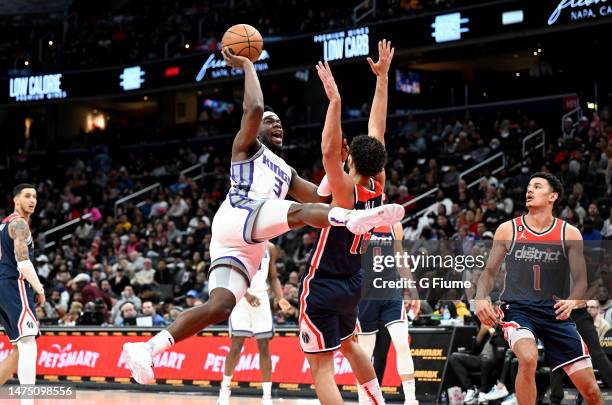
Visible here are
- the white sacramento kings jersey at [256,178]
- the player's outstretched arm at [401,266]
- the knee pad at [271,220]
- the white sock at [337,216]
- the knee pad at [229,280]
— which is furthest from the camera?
the player's outstretched arm at [401,266]

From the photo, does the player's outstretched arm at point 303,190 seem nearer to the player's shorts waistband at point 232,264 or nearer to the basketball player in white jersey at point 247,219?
the basketball player in white jersey at point 247,219

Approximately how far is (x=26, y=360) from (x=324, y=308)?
407 cm

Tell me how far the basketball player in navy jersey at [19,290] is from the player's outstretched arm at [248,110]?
3.56 m

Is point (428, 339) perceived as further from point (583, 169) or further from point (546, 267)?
point (583, 169)

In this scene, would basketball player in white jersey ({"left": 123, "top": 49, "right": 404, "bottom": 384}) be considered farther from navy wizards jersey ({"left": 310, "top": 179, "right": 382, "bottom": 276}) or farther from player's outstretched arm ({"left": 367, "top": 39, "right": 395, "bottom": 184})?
player's outstretched arm ({"left": 367, "top": 39, "right": 395, "bottom": 184})

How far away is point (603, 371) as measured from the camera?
9625 mm

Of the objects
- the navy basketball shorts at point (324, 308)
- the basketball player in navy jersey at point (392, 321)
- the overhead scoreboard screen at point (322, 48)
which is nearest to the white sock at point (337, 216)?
the navy basketball shorts at point (324, 308)

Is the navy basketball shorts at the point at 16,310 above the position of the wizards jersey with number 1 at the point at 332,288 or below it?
below

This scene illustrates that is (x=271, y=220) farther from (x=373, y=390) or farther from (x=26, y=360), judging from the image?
(x=26, y=360)

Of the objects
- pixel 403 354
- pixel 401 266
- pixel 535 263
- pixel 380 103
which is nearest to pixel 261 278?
pixel 401 266

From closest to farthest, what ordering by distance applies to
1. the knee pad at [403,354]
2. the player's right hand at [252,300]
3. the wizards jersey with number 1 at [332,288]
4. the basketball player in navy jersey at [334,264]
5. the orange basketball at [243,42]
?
the basketball player in navy jersey at [334,264], the wizards jersey with number 1 at [332,288], the orange basketball at [243,42], the knee pad at [403,354], the player's right hand at [252,300]

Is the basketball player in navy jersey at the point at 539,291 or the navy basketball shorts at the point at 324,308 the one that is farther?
the basketball player in navy jersey at the point at 539,291

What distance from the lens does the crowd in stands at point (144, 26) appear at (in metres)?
24.8

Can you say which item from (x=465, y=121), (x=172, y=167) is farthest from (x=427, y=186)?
(x=172, y=167)
